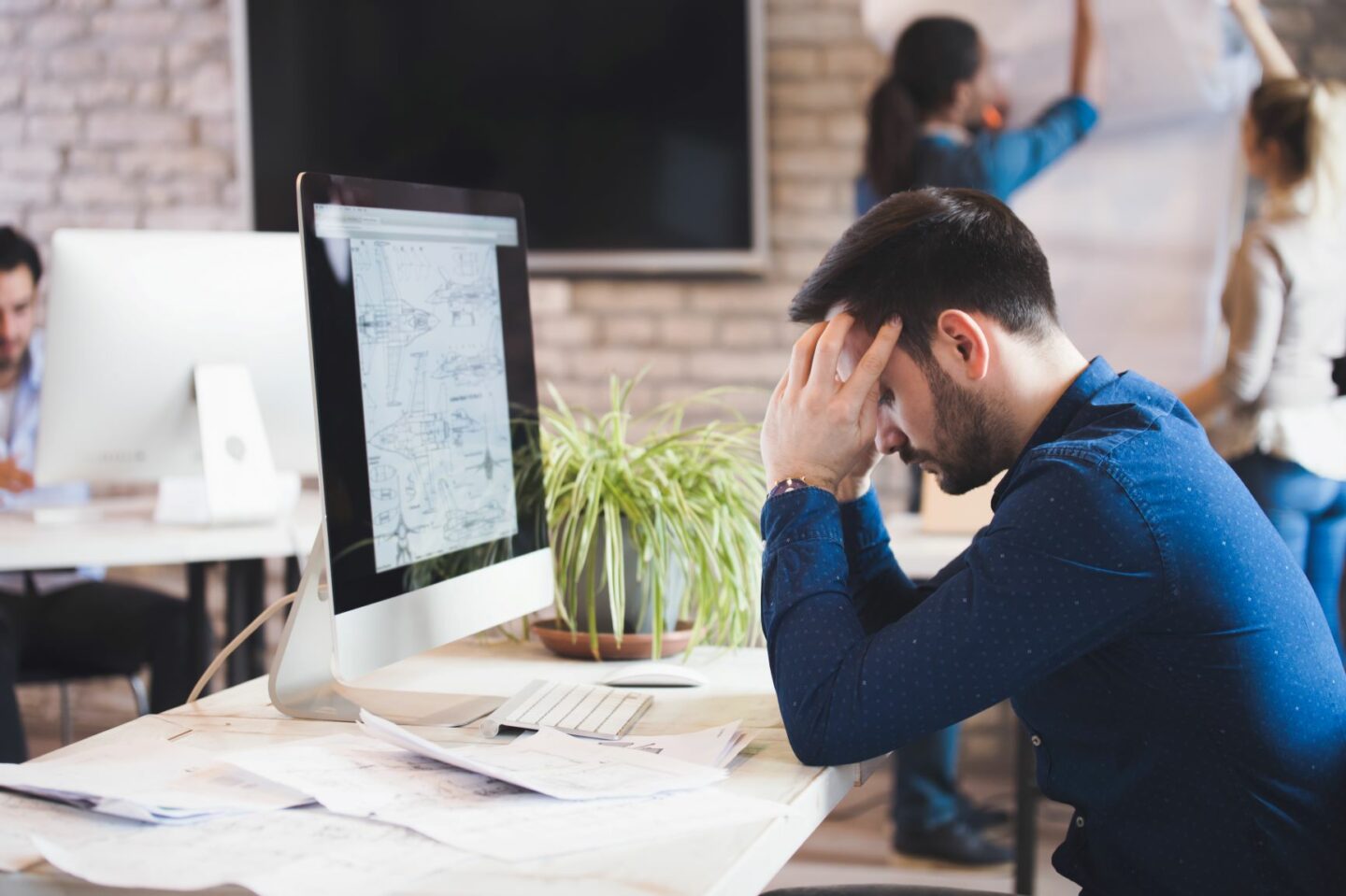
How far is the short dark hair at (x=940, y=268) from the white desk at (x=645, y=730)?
1.31ft

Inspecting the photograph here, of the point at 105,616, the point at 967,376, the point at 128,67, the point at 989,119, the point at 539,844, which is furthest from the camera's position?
the point at 128,67

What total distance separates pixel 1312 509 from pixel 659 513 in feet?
6.22

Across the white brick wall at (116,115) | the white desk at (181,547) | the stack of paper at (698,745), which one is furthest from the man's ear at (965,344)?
the white brick wall at (116,115)

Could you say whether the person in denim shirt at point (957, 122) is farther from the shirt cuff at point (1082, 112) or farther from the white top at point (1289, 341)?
the white top at point (1289, 341)

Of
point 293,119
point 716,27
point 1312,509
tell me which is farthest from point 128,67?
point 1312,509

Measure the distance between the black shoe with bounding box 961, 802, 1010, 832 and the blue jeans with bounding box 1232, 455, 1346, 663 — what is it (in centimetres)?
83

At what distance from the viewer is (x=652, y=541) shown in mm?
1607

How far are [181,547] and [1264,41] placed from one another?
8.57ft

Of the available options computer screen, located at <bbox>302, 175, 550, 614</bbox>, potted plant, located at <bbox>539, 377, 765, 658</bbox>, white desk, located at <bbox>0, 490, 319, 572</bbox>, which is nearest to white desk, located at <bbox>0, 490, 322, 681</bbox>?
white desk, located at <bbox>0, 490, 319, 572</bbox>

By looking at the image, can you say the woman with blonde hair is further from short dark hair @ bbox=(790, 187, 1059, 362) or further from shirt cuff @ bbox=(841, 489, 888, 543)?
short dark hair @ bbox=(790, 187, 1059, 362)

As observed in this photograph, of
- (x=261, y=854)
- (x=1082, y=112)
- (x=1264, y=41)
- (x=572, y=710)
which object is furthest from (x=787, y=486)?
(x=1264, y=41)

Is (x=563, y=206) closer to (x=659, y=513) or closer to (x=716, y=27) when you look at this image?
(x=716, y=27)

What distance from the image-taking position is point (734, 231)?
3582 millimetres

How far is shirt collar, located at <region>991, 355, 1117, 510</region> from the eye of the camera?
4.12 feet
